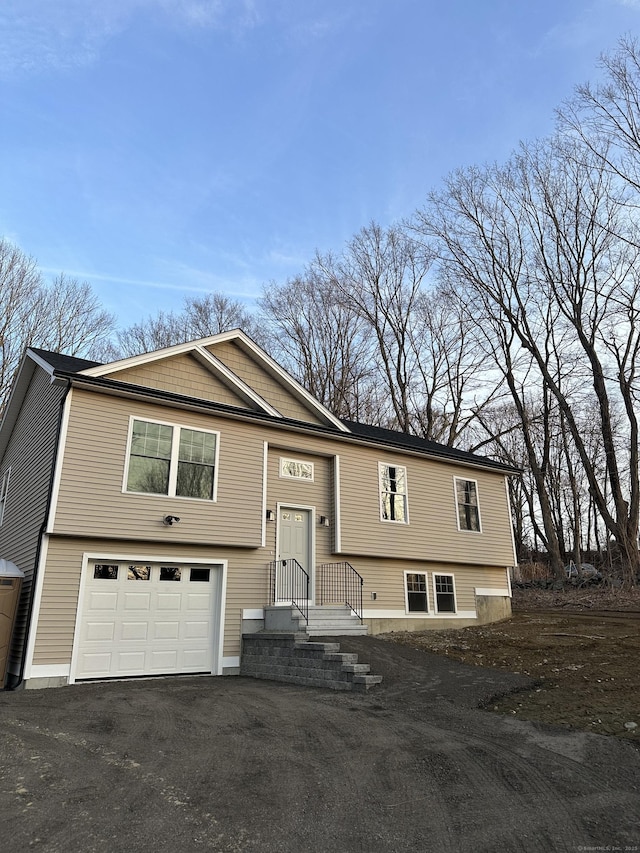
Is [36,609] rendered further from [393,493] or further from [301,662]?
[393,493]

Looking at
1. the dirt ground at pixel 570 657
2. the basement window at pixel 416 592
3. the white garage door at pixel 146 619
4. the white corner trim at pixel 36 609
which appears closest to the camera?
the dirt ground at pixel 570 657

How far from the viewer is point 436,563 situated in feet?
48.3

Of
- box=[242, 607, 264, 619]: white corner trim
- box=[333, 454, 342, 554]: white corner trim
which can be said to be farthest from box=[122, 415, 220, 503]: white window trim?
box=[333, 454, 342, 554]: white corner trim

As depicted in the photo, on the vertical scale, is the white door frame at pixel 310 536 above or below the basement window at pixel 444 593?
above

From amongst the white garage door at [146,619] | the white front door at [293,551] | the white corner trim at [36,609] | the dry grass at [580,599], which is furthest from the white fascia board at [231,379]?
the dry grass at [580,599]

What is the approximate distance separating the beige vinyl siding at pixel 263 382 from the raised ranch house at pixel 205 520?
4cm

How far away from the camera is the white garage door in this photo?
9.77 meters

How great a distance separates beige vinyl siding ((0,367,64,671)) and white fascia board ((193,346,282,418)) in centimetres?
311

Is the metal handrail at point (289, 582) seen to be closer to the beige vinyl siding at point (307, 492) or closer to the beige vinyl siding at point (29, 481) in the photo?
the beige vinyl siding at point (307, 492)

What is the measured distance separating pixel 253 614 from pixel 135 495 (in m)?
3.52

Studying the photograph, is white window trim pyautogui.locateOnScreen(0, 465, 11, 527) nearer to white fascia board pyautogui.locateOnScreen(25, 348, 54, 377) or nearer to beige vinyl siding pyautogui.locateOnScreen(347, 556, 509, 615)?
white fascia board pyautogui.locateOnScreen(25, 348, 54, 377)

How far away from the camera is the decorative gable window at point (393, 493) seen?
46.5 feet

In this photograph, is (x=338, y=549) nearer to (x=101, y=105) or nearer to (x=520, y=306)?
(x=101, y=105)

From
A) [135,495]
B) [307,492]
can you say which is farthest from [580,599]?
[135,495]
